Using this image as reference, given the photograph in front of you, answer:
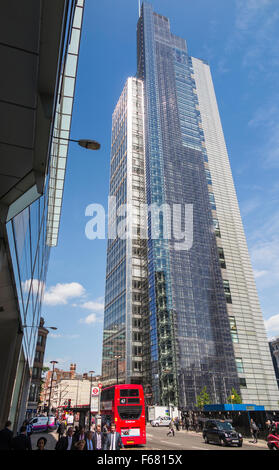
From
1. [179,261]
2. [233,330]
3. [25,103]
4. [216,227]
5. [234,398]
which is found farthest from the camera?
[216,227]

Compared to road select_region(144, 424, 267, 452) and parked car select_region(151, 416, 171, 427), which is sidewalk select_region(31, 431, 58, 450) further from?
parked car select_region(151, 416, 171, 427)

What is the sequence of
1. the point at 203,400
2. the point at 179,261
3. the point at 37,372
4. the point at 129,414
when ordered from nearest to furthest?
the point at 129,414
the point at 203,400
the point at 37,372
the point at 179,261

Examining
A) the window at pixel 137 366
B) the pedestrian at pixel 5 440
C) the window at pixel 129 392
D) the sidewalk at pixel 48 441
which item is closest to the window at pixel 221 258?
the window at pixel 137 366

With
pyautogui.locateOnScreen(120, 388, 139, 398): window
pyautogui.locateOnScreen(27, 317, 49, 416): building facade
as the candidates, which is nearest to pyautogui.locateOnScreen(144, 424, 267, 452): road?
pyautogui.locateOnScreen(120, 388, 139, 398): window

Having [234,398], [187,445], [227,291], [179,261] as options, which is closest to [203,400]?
[234,398]

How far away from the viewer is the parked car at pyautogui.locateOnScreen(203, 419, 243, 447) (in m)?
20.0

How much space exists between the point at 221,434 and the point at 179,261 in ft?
190

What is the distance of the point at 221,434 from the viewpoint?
2048cm

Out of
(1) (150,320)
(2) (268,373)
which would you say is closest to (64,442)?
(1) (150,320)

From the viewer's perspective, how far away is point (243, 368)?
7838 cm

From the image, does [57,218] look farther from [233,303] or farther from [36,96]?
[233,303]

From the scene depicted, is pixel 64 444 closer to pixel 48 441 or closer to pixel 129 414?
pixel 129 414

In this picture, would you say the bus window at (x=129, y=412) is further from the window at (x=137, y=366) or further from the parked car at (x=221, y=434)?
the window at (x=137, y=366)
